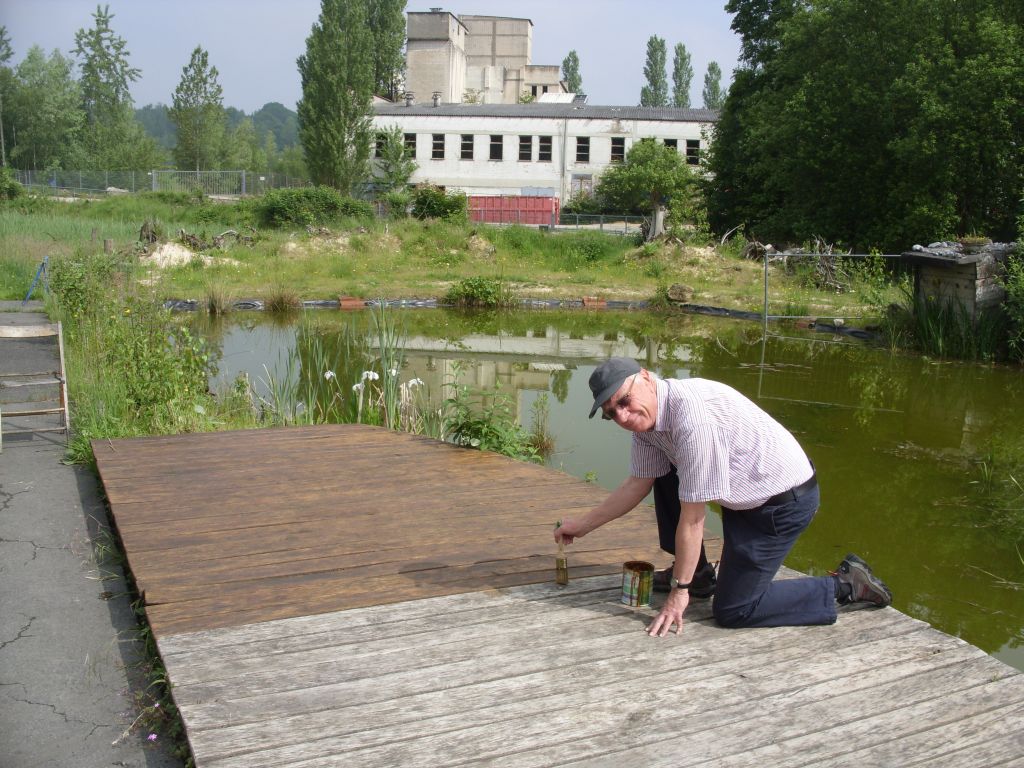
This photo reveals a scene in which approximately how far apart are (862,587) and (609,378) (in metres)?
1.51

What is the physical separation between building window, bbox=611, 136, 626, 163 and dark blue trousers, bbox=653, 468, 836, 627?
4871cm

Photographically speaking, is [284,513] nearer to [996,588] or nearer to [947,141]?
[996,588]

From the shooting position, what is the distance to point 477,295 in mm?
22031

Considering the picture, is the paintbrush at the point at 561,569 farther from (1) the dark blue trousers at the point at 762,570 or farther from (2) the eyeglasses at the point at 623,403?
(2) the eyeglasses at the point at 623,403

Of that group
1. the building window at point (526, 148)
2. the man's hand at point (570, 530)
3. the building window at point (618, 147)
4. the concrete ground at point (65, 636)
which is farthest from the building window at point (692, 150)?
the man's hand at point (570, 530)

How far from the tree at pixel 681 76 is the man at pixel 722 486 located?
7999cm

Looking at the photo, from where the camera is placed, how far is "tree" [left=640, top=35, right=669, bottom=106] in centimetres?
7950

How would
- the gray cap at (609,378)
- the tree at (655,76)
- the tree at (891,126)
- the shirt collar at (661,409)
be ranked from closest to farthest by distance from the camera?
the gray cap at (609,378) < the shirt collar at (661,409) < the tree at (891,126) < the tree at (655,76)

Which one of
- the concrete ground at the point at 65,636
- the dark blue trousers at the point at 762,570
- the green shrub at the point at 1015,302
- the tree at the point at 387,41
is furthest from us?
the tree at the point at 387,41

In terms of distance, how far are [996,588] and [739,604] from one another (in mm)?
3197

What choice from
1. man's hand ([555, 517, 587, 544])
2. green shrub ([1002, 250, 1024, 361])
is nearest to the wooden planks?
man's hand ([555, 517, 587, 544])

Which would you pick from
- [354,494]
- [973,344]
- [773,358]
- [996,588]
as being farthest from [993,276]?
[354,494]

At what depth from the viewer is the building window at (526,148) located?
5131 cm

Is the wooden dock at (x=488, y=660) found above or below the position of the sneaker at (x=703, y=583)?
below
